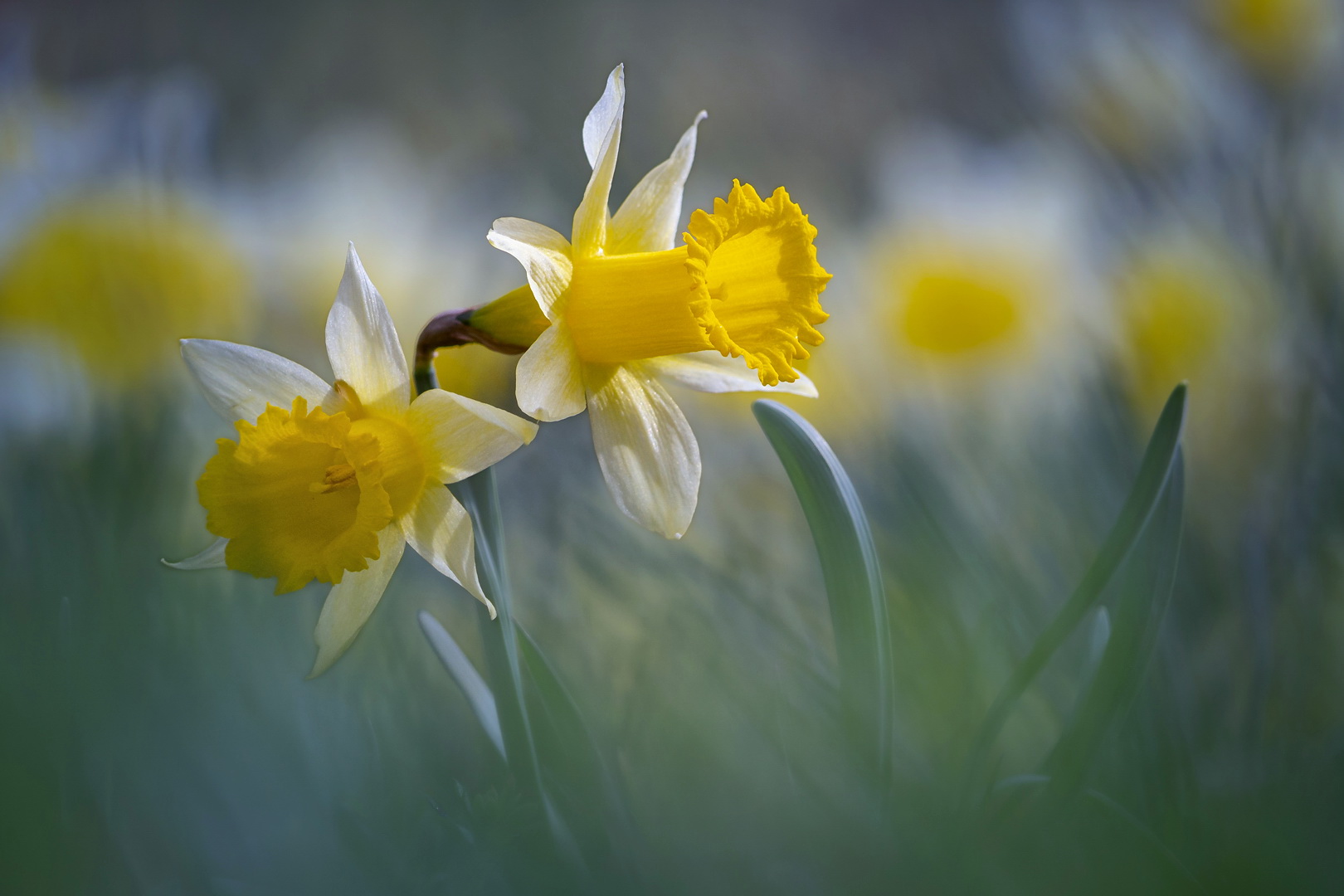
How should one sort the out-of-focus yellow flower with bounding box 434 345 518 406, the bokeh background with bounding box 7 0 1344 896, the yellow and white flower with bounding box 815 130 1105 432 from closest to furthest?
the bokeh background with bounding box 7 0 1344 896 → the out-of-focus yellow flower with bounding box 434 345 518 406 → the yellow and white flower with bounding box 815 130 1105 432

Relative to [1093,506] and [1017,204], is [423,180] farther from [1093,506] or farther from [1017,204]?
[1093,506]

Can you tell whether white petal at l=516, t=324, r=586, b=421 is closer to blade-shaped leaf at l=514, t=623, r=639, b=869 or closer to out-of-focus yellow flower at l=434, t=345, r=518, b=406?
blade-shaped leaf at l=514, t=623, r=639, b=869

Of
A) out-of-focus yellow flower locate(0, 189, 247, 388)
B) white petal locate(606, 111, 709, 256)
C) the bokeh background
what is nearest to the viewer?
the bokeh background

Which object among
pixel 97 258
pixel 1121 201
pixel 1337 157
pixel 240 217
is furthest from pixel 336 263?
pixel 1337 157

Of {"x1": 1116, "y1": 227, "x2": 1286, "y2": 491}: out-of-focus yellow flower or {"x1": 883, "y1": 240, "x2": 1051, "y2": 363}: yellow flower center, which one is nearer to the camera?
{"x1": 1116, "y1": 227, "x2": 1286, "y2": 491}: out-of-focus yellow flower

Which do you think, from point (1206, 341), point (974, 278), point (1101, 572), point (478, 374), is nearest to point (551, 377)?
point (1101, 572)

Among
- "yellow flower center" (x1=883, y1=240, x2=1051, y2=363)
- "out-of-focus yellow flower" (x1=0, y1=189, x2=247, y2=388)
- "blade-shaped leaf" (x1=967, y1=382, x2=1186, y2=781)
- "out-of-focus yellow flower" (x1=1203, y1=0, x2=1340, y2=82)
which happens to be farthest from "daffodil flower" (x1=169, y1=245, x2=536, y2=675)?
"out-of-focus yellow flower" (x1=1203, y1=0, x2=1340, y2=82)

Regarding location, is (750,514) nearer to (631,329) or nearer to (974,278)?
(631,329)
